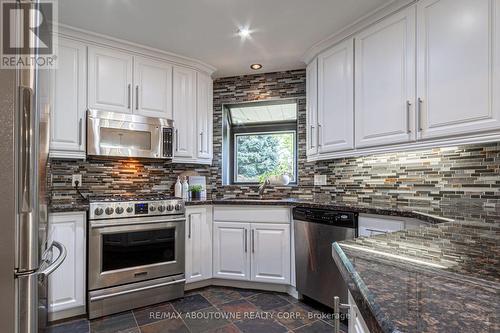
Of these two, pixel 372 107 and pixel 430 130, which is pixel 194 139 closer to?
pixel 372 107

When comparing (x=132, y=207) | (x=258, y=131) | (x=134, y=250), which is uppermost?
→ (x=258, y=131)

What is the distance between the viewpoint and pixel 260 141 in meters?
3.46

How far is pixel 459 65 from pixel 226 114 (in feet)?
7.87

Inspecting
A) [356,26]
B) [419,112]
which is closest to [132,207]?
[419,112]

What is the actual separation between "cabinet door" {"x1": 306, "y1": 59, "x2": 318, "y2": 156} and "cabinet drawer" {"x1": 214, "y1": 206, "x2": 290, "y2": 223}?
2.32 feet

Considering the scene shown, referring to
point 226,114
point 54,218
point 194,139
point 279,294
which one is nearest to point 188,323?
point 279,294

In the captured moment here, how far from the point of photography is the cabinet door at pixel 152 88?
2705 mm

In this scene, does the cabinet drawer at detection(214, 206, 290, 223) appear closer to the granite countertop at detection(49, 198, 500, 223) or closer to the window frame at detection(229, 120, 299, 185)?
the granite countertop at detection(49, 198, 500, 223)

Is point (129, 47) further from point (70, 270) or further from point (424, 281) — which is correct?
point (424, 281)

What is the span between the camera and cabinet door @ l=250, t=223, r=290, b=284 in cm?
256

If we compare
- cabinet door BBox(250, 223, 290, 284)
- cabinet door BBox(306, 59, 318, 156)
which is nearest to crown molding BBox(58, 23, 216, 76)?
cabinet door BBox(306, 59, 318, 156)

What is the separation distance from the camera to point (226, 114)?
351cm

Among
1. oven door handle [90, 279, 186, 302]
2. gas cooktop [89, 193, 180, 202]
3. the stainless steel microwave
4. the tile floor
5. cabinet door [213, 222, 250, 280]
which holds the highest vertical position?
the stainless steel microwave

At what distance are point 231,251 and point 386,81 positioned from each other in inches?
78.4
